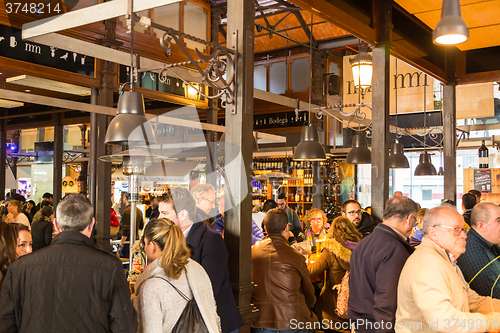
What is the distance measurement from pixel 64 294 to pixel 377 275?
1831 millimetres

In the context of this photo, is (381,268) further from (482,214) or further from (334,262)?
(334,262)

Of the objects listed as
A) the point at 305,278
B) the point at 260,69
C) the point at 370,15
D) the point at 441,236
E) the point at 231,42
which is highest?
the point at 260,69

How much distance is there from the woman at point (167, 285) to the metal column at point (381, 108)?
2.53 m

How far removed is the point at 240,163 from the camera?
9.69 ft

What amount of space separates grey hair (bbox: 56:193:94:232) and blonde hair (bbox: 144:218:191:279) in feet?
1.22

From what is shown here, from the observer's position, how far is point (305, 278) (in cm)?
367

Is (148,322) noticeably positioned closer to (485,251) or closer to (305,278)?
(305,278)

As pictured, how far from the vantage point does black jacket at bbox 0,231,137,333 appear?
210cm

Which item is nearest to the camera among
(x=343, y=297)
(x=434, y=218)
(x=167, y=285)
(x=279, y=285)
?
(x=167, y=285)

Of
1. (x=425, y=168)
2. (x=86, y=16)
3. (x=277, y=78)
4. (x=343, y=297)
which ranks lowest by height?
(x=343, y=297)

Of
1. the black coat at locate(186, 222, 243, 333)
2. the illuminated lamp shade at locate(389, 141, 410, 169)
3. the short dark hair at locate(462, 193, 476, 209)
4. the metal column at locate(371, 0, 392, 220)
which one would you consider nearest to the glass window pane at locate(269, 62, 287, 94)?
the illuminated lamp shade at locate(389, 141, 410, 169)

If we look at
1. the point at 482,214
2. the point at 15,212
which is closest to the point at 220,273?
the point at 482,214

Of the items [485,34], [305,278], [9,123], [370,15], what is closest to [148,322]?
[305,278]

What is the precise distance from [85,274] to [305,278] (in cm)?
204
